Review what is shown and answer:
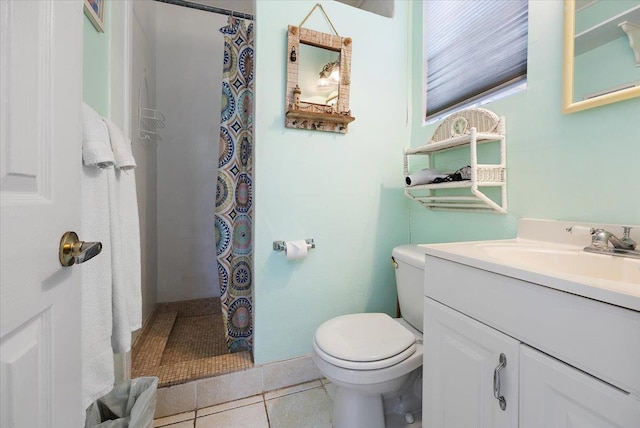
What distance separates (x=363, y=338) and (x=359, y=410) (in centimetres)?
29

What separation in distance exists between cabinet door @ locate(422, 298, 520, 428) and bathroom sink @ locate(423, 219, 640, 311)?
164mm

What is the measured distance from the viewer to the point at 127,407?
1023mm

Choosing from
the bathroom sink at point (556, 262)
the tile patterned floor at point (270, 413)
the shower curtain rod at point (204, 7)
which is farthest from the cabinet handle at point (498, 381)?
the shower curtain rod at point (204, 7)

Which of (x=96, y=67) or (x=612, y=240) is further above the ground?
(x=96, y=67)

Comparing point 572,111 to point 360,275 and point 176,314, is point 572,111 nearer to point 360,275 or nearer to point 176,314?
point 360,275

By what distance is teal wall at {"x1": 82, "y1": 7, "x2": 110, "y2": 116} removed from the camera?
97cm

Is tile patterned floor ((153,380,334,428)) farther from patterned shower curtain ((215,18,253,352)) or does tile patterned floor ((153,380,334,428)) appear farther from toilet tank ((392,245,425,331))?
toilet tank ((392,245,425,331))

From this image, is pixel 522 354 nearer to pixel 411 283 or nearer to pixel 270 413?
pixel 411 283

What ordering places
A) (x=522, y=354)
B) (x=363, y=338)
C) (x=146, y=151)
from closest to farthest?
1. (x=522, y=354)
2. (x=363, y=338)
3. (x=146, y=151)

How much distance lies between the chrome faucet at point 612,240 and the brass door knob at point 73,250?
4.03ft

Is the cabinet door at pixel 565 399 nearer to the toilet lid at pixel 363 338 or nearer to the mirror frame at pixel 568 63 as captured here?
the toilet lid at pixel 363 338

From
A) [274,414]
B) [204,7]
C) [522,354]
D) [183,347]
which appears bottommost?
[274,414]

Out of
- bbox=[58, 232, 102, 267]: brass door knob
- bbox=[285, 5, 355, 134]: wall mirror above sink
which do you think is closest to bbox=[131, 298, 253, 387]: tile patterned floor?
bbox=[58, 232, 102, 267]: brass door knob

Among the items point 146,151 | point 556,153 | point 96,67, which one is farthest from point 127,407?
point 556,153
